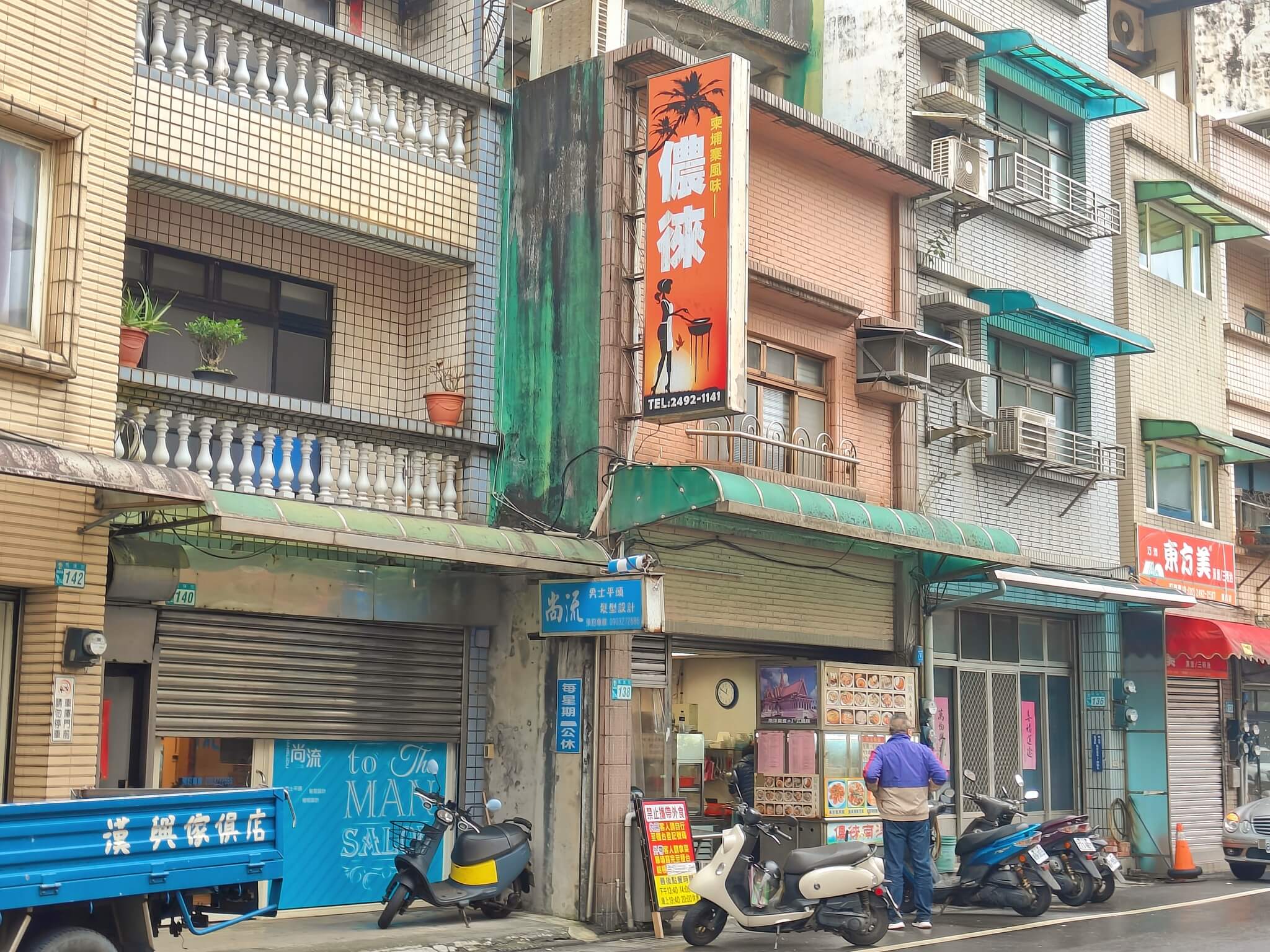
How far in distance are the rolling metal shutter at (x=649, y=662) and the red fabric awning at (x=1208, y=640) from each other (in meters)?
10.3

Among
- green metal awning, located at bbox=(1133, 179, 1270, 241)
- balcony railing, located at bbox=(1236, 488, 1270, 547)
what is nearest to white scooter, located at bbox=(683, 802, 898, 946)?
green metal awning, located at bbox=(1133, 179, 1270, 241)

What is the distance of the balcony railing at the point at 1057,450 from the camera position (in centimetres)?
1967

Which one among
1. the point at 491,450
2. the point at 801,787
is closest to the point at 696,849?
the point at 801,787

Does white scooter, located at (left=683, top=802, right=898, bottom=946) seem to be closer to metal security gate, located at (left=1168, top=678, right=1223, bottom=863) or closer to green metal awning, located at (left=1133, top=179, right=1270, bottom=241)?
metal security gate, located at (left=1168, top=678, right=1223, bottom=863)

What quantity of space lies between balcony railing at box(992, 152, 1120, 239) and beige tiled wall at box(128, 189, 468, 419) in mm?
8917

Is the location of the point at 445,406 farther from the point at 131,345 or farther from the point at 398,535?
the point at 131,345

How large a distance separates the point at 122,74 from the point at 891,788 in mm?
9361

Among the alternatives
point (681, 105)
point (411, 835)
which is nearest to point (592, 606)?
point (411, 835)

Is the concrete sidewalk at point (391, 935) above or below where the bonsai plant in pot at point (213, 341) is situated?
below

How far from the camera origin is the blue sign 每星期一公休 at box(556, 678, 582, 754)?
14000 millimetres

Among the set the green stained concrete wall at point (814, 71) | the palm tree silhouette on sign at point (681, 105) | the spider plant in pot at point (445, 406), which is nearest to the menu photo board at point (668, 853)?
the spider plant in pot at point (445, 406)

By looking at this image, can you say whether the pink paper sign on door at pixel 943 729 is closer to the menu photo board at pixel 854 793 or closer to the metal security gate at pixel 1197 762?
the menu photo board at pixel 854 793

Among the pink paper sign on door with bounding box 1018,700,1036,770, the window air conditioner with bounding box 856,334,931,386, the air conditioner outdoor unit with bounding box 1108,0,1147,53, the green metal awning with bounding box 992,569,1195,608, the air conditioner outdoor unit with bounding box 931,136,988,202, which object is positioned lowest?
the pink paper sign on door with bounding box 1018,700,1036,770

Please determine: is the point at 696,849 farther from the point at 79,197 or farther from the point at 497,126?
the point at 79,197
